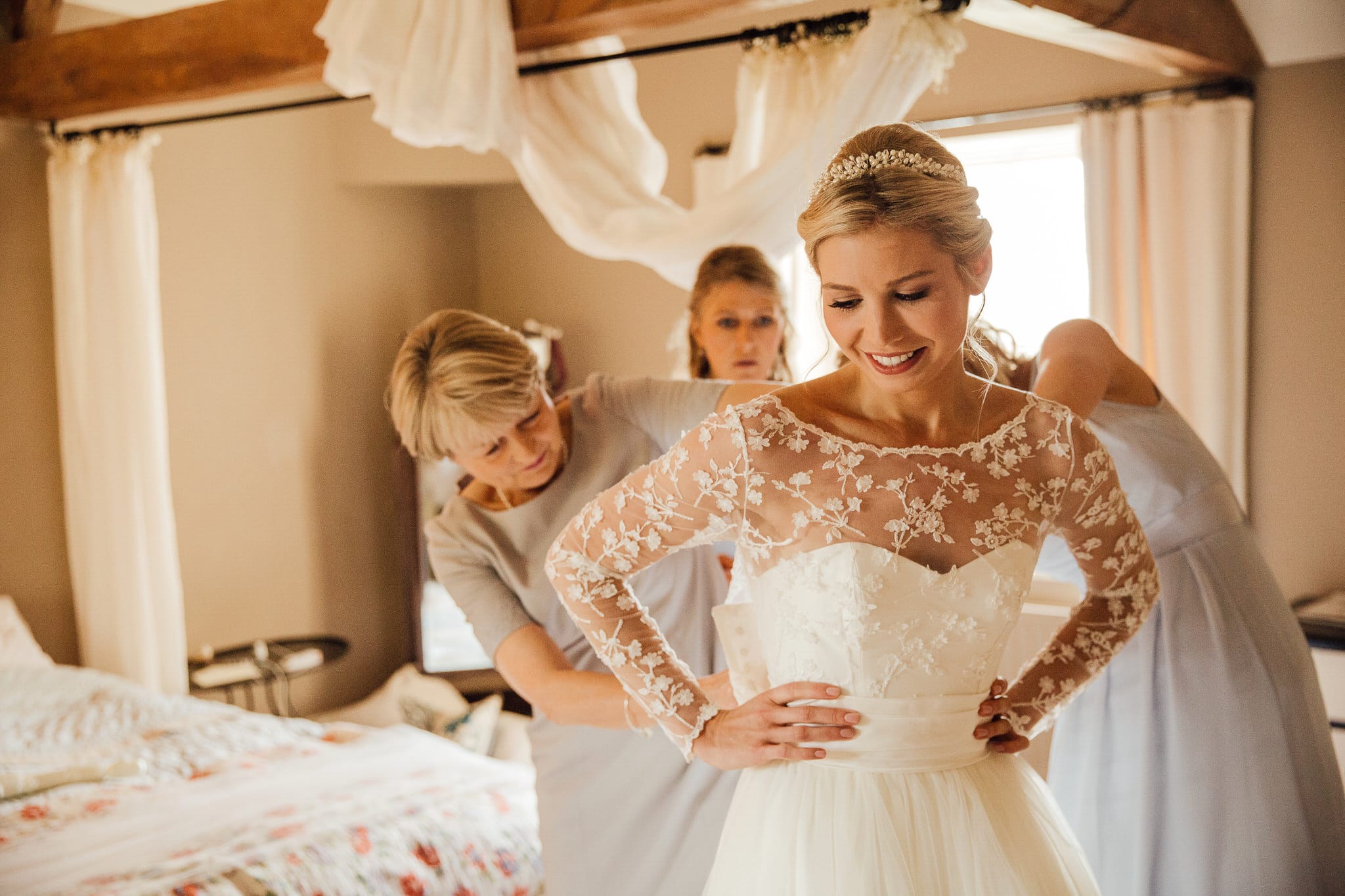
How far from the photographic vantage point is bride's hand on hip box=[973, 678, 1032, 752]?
136 centimetres

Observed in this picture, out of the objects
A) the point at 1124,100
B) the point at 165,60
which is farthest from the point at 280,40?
the point at 1124,100

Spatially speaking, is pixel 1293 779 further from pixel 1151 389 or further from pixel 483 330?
pixel 483 330

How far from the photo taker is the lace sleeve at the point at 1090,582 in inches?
54.3

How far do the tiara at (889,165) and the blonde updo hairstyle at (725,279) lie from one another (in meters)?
1.43

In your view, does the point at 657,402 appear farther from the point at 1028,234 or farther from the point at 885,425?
the point at 1028,234

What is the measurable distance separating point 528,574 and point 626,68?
1591mm

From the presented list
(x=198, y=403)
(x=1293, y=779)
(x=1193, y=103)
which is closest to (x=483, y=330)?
(x=1293, y=779)

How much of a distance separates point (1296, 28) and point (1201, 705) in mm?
2251

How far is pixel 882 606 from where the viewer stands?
1.28 metres

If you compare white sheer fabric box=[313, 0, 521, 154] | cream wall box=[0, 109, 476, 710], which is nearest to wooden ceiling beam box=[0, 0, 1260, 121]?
white sheer fabric box=[313, 0, 521, 154]

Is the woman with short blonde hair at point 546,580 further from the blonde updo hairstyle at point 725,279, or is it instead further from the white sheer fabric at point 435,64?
the white sheer fabric at point 435,64

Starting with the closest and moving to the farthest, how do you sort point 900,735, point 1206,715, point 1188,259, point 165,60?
1. point 900,735
2. point 1206,715
3. point 1188,259
4. point 165,60

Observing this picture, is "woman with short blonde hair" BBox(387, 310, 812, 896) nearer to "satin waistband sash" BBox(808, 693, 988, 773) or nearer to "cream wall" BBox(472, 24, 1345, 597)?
"satin waistband sash" BBox(808, 693, 988, 773)

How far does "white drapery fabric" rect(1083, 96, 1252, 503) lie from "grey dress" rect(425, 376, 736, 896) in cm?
202
